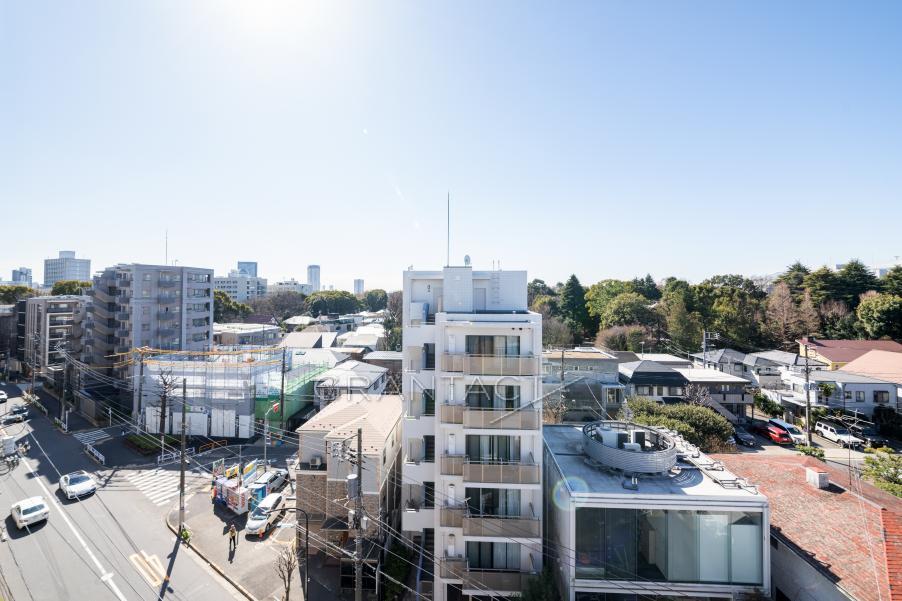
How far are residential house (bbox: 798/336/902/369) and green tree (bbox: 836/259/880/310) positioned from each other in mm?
10284

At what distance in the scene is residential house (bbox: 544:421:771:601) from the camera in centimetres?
1140

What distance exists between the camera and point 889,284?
4609 centimetres

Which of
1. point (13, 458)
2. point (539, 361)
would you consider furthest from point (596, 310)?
point (13, 458)

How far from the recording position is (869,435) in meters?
30.0

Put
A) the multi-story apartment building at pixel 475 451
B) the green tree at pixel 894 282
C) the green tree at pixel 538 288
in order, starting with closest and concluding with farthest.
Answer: the multi-story apartment building at pixel 475 451 → the green tree at pixel 894 282 → the green tree at pixel 538 288

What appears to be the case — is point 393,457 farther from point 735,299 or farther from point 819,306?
point 819,306

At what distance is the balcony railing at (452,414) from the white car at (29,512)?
19748 mm

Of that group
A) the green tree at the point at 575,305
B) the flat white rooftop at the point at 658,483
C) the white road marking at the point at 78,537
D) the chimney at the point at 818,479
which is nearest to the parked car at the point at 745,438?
the chimney at the point at 818,479

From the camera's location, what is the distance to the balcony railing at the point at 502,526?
43.0 ft

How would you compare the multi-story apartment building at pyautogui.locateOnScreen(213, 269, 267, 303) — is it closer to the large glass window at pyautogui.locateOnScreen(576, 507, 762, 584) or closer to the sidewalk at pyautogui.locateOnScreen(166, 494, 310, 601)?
the sidewalk at pyautogui.locateOnScreen(166, 494, 310, 601)

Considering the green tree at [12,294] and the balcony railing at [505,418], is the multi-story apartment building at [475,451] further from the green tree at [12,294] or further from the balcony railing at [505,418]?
the green tree at [12,294]

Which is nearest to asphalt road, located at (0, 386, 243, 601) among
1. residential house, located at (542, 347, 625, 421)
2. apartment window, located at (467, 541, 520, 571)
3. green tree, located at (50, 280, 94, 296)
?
apartment window, located at (467, 541, 520, 571)

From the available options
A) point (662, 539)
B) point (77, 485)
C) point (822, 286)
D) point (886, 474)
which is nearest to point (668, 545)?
point (662, 539)

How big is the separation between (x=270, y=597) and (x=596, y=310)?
2189 inches
